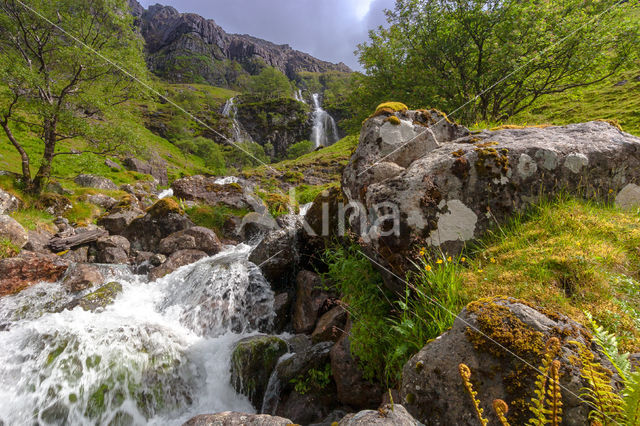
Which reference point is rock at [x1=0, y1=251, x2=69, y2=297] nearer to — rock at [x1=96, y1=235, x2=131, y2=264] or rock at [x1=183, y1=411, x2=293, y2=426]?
rock at [x1=96, y1=235, x2=131, y2=264]

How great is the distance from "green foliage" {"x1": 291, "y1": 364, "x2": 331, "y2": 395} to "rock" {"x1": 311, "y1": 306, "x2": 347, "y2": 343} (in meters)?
0.82

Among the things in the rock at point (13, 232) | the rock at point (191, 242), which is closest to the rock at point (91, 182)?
the rock at point (13, 232)

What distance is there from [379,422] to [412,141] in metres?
6.46

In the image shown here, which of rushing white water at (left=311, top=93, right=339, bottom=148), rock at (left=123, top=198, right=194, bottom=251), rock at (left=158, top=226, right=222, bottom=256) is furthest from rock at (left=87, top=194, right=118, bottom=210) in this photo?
rushing white water at (left=311, top=93, right=339, bottom=148)

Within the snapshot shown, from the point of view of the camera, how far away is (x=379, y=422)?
90.8 inches

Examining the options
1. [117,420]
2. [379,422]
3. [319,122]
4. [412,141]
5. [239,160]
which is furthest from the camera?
[319,122]

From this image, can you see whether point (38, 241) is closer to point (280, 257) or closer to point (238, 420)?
point (280, 257)

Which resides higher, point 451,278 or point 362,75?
point 362,75

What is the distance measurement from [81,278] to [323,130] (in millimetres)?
97149

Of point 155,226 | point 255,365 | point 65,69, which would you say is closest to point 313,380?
point 255,365

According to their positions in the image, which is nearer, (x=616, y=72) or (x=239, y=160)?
(x=616, y=72)

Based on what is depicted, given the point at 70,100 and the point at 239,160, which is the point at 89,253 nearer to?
the point at 70,100

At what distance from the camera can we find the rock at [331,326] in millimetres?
6291

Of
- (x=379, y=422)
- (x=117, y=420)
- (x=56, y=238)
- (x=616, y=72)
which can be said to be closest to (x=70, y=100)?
(x=56, y=238)
